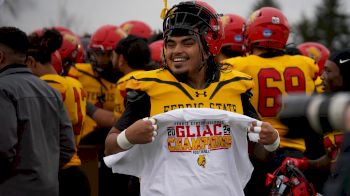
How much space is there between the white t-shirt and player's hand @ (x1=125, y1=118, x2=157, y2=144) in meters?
0.13

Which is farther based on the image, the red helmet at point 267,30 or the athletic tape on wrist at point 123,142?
the red helmet at point 267,30

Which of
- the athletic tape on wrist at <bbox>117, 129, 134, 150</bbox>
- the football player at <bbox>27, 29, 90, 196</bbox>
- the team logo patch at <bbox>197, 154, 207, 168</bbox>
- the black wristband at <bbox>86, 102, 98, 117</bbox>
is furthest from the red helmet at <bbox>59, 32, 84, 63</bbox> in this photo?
the team logo patch at <bbox>197, 154, 207, 168</bbox>

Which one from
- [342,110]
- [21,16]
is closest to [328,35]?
[21,16]

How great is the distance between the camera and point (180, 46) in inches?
179

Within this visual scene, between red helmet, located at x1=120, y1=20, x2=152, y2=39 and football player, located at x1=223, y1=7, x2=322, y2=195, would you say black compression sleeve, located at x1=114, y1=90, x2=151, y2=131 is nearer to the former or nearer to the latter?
football player, located at x1=223, y1=7, x2=322, y2=195

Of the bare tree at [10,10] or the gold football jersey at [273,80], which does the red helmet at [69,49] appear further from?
the gold football jersey at [273,80]

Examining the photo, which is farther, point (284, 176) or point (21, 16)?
point (21, 16)

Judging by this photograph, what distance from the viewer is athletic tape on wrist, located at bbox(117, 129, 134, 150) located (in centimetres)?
432

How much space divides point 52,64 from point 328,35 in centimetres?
4809

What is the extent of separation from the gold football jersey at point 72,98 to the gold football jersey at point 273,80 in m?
1.42

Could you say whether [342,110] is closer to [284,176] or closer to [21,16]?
[284,176]

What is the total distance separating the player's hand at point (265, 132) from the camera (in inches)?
171

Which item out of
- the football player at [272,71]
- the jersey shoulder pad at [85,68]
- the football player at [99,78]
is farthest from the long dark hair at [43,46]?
the jersey shoulder pad at [85,68]

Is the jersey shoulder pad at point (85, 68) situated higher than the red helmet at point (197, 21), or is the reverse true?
the red helmet at point (197, 21)
